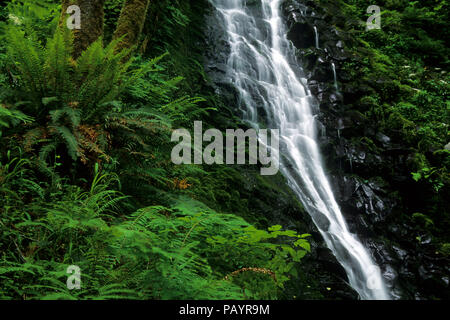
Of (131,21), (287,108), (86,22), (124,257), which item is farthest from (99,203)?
(287,108)

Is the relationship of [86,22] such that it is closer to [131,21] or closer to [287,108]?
[131,21]

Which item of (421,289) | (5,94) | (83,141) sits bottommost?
(421,289)

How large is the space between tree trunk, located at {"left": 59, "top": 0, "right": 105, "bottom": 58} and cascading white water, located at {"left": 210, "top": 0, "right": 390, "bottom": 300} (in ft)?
13.7

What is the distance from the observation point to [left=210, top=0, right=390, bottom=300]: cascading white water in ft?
19.5

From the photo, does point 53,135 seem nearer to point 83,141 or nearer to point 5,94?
point 83,141

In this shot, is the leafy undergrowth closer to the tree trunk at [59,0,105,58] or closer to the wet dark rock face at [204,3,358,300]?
the tree trunk at [59,0,105,58]

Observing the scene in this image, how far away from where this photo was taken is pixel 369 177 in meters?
7.64

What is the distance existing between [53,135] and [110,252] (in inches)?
48.8

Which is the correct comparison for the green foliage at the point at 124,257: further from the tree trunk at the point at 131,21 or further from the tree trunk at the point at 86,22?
the tree trunk at the point at 131,21

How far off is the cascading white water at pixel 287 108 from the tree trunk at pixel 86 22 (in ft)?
13.7

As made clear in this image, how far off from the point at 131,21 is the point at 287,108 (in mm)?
5250

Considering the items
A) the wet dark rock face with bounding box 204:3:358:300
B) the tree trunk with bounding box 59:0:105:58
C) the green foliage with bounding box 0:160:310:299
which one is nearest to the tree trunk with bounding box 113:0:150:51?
the tree trunk with bounding box 59:0:105:58

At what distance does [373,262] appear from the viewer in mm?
6223
